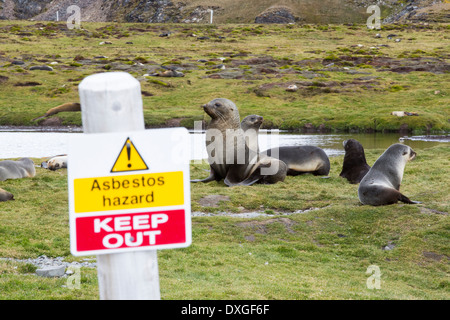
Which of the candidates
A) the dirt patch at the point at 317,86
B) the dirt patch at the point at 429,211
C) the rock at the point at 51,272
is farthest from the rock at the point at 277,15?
the rock at the point at 51,272

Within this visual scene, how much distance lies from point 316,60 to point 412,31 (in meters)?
43.3

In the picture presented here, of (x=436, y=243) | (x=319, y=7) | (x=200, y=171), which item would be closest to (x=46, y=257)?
(x=436, y=243)

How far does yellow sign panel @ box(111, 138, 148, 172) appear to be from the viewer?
8.50 feet

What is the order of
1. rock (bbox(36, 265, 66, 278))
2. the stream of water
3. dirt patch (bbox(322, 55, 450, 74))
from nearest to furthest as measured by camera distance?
rock (bbox(36, 265, 66, 278))
the stream of water
dirt patch (bbox(322, 55, 450, 74))

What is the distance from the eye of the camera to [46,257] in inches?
341

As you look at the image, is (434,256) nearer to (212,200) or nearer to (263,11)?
(212,200)

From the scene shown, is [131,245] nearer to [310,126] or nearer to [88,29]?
[310,126]

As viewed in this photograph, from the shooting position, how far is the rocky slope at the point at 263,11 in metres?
132

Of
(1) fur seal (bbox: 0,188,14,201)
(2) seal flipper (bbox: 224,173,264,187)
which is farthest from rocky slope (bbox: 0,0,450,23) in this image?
(1) fur seal (bbox: 0,188,14,201)

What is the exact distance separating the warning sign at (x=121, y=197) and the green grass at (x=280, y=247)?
11.2ft

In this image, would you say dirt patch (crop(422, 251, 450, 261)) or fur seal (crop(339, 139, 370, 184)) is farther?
fur seal (crop(339, 139, 370, 184))

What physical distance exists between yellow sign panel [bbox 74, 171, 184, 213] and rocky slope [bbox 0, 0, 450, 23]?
126m

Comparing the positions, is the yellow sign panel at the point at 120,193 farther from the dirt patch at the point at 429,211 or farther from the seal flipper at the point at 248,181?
the seal flipper at the point at 248,181

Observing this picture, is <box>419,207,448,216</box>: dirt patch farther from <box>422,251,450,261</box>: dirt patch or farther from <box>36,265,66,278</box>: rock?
<box>36,265,66,278</box>: rock
